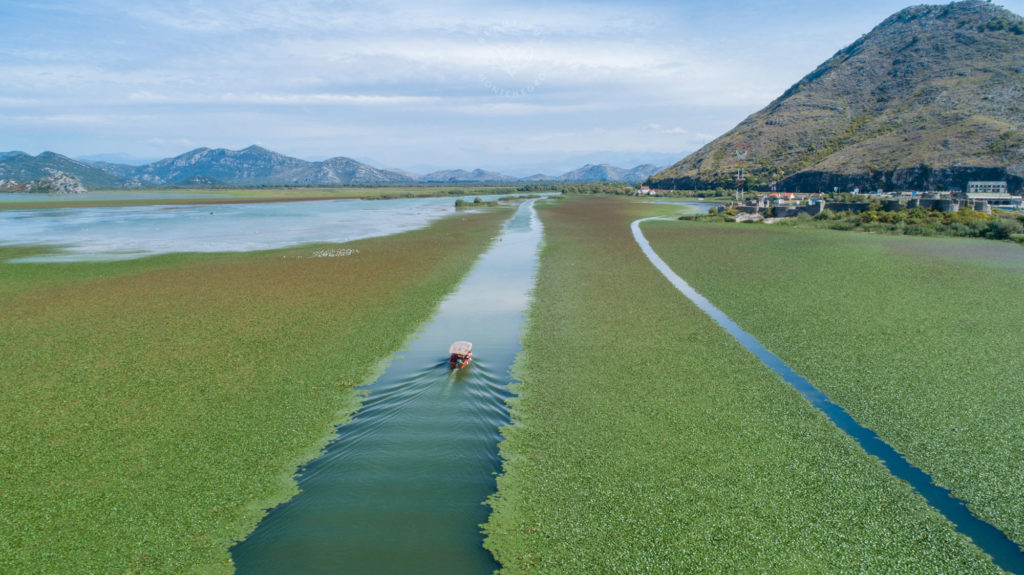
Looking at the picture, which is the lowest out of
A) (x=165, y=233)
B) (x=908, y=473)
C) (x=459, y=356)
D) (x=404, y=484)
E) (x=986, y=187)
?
(x=404, y=484)

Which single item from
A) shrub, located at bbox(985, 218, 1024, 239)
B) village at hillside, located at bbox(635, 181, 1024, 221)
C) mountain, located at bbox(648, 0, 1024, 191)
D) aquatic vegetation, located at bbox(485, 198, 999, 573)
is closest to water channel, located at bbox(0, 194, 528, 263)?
aquatic vegetation, located at bbox(485, 198, 999, 573)

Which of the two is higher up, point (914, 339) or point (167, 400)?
point (914, 339)

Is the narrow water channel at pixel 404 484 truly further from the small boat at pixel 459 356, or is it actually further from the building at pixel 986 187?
the building at pixel 986 187

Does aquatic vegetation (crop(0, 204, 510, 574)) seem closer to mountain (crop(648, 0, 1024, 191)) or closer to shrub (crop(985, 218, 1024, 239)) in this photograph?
shrub (crop(985, 218, 1024, 239))

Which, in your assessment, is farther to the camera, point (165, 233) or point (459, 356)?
point (165, 233)

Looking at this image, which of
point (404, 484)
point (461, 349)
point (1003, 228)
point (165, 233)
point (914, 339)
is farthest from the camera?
point (165, 233)

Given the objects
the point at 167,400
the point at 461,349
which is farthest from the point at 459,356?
the point at 167,400

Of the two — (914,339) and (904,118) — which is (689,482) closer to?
(914,339)
